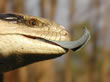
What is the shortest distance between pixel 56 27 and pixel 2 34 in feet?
0.81

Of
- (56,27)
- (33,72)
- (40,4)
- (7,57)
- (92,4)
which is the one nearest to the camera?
(7,57)

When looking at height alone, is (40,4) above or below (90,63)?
above

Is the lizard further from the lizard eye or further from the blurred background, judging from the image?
the blurred background

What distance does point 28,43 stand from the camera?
1161 millimetres

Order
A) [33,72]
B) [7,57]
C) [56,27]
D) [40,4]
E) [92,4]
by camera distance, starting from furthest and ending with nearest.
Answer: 1. [92,4]
2. [33,72]
3. [40,4]
4. [56,27]
5. [7,57]

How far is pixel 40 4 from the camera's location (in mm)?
3867

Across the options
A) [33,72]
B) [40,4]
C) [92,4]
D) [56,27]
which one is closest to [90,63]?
[92,4]

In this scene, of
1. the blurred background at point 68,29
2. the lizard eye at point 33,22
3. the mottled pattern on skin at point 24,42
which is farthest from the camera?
the blurred background at point 68,29

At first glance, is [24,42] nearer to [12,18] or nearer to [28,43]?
[28,43]

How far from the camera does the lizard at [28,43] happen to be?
115cm

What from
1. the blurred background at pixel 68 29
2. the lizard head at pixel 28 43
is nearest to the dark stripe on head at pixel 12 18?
the lizard head at pixel 28 43

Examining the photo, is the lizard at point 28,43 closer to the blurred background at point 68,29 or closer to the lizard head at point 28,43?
the lizard head at point 28,43

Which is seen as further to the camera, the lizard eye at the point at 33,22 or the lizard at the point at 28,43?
the lizard eye at the point at 33,22

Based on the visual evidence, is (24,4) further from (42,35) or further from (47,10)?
(42,35)
